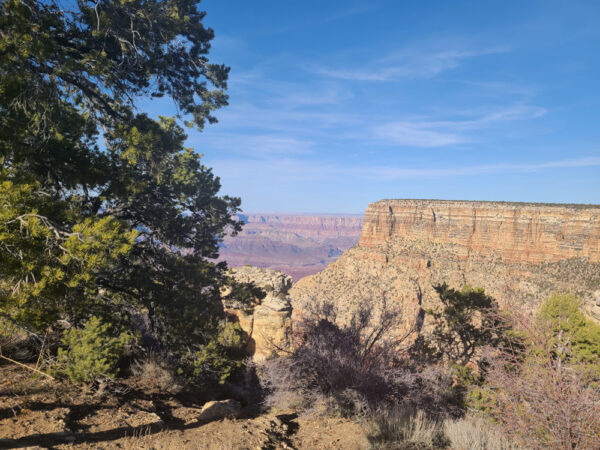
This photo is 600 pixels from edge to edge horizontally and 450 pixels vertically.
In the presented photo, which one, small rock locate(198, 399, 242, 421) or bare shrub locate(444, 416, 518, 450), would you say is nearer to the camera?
bare shrub locate(444, 416, 518, 450)

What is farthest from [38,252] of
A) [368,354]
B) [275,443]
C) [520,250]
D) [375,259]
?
[520,250]

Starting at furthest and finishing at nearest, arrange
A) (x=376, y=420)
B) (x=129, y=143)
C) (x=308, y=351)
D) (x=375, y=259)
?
(x=375, y=259) → (x=308, y=351) → (x=129, y=143) → (x=376, y=420)

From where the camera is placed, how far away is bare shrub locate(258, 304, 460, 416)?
8.79 m

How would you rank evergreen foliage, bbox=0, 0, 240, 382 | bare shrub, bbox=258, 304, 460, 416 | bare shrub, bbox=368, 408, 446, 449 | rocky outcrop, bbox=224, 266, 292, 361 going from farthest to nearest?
rocky outcrop, bbox=224, 266, 292, 361
bare shrub, bbox=258, 304, 460, 416
bare shrub, bbox=368, 408, 446, 449
evergreen foliage, bbox=0, 0, 240, 382

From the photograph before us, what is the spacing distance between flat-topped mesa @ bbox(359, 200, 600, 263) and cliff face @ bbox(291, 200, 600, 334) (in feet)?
0.44

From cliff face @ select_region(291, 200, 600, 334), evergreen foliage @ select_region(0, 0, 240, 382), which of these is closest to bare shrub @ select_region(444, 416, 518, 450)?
evergreen foliage @ select_region(0, 0, 240, 382)

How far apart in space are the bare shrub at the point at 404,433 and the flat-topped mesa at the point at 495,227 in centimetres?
6100

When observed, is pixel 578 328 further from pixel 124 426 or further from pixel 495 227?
pixel 495 227

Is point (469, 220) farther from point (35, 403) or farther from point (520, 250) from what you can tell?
point (35, 403)

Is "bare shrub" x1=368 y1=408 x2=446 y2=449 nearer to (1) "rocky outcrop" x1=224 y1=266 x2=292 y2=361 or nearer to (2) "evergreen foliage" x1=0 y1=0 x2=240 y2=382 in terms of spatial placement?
(2) "evergreen foliage" x1=0 y1=0 x2=240 y2=382

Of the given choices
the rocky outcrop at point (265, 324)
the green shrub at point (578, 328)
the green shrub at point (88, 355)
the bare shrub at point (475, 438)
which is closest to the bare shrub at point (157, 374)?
the green shrub at point (88, 355)

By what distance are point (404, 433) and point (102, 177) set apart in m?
8.85

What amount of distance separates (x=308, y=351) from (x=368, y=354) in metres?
2.16

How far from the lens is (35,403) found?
6.12 m
